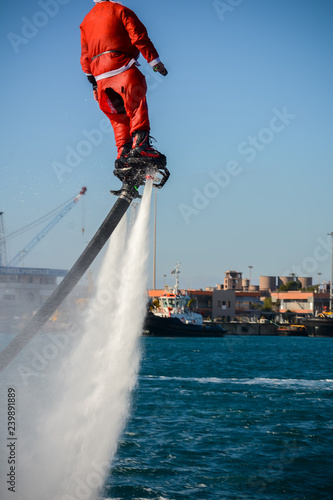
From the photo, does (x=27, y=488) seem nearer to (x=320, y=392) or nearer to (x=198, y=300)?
(x=320, y=392)

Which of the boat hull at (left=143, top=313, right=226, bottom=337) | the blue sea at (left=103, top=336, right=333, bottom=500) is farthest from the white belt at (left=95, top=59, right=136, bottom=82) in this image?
the boat hull at (left=143, top=313, right=226, bottom=337)

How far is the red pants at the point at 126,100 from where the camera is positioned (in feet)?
17.6

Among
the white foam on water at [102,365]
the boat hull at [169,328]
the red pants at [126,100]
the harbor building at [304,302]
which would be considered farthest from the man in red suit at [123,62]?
the harbor building at [304,302]

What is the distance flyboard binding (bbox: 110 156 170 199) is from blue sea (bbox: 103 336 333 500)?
11064 mm

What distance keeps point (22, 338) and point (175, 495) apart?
11212 millimetres

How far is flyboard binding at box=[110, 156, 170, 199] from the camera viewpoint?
5551 millimetres

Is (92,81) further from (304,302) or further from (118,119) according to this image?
(304,302)

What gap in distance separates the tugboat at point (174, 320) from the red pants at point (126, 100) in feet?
353

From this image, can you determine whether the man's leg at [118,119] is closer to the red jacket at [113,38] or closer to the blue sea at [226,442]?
the red jacket at [113,38]

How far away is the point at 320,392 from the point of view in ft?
123

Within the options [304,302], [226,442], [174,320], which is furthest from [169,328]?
[226,442]

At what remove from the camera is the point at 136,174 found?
18.5 feet

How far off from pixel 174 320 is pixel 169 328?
2.01m

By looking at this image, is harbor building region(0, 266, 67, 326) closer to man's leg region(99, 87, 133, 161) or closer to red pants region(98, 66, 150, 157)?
man's leg region(99, 87, 133, 161)
